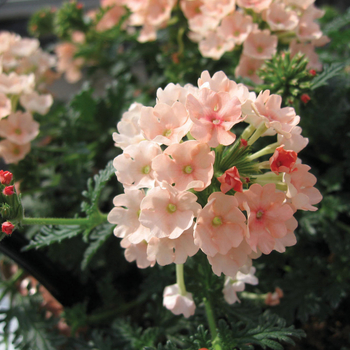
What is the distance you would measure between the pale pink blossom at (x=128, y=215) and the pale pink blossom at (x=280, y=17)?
2.53 feet

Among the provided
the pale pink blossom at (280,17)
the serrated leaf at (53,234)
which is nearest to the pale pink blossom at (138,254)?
the serrated leaf at (53,234)

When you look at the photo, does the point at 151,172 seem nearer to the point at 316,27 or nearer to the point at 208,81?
the point at 208,81

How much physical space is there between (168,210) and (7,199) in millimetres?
423

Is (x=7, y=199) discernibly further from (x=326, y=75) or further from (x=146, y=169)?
(x=326, y=75)

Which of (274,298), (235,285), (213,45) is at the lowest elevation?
(274,298)

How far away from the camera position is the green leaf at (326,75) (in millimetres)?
976

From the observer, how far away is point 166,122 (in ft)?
2.39

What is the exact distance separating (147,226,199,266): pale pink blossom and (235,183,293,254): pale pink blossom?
143 mm

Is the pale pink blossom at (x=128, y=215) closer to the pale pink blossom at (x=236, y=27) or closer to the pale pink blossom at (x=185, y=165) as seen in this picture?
the pale pink blossom at (x=185, y=165)

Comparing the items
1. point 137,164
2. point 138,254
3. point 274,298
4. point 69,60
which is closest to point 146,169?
point 137,164

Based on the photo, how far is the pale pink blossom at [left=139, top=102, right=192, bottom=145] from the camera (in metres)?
0.71

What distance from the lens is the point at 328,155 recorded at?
1415 mm

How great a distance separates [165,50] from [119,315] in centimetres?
126


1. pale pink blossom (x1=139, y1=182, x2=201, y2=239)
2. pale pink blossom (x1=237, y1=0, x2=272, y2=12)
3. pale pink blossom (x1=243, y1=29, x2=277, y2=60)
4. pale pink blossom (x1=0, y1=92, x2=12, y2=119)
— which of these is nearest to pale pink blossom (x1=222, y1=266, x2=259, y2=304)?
pale pink blossom (x1=139, y1=182, x2=201, y2=239)
